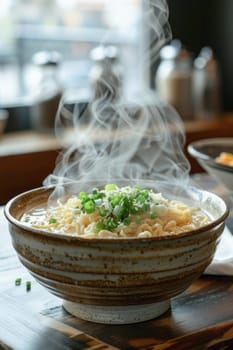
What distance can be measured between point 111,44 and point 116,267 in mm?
2547

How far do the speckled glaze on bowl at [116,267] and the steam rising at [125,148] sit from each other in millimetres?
298

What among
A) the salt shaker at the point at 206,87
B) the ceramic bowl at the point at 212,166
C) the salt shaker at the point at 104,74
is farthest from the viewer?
the salt shaker at the point at 206,87

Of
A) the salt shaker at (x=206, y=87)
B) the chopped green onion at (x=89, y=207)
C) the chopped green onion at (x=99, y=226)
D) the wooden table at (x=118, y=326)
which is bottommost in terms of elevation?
the salt shaker at (x=206, y=87)

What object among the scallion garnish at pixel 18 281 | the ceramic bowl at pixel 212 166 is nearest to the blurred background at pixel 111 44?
the ceramic bowl at pixel 212 166

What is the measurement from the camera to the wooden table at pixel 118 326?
3.14 ft

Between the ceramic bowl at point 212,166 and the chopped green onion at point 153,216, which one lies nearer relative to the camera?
the chopped green onion at point 153,216

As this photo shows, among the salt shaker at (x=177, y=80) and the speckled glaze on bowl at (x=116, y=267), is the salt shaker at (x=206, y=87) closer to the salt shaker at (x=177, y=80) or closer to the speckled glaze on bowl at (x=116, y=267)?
the salt shaker at (x=177, y=80)

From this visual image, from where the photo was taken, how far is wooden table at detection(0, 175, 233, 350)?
3.14 ft

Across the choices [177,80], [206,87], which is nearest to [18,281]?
[177,80]

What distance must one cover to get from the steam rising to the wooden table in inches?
10.3

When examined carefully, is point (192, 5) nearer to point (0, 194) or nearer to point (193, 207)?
point (0, 194)

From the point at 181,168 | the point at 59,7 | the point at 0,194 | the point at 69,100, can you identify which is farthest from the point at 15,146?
the point at 181,168

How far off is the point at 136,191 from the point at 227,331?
274mm

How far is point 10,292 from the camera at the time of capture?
1144mm
